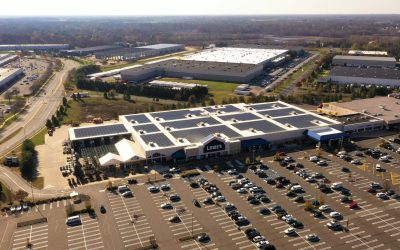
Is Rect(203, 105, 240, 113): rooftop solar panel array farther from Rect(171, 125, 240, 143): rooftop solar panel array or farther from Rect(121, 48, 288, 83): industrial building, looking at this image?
Rect(121, 48, 288, 83): industrial building

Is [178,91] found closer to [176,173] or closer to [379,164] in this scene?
[176,173]

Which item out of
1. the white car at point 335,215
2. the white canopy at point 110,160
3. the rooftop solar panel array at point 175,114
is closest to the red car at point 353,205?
the white car at point 335,215

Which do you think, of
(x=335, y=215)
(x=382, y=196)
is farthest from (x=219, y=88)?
(x=335, y=215)

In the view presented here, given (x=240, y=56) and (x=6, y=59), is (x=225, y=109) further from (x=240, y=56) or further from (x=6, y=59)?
(x=6, y=59)

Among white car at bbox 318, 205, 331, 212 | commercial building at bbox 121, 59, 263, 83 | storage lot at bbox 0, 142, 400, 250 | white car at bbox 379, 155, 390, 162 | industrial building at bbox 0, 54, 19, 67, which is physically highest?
industrial building at bbox 0, 54, 19, 67

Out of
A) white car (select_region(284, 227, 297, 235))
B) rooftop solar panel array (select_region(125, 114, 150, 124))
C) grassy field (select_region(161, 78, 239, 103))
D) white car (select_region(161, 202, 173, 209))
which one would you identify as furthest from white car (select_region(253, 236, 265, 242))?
grassy field (select_region(161, 78, 239, 103))

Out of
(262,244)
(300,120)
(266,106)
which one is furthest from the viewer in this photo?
(266,106)
